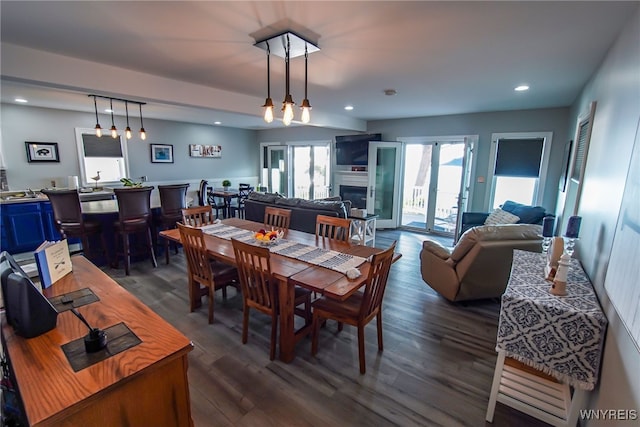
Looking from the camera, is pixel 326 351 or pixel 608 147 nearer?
pixel 608 147

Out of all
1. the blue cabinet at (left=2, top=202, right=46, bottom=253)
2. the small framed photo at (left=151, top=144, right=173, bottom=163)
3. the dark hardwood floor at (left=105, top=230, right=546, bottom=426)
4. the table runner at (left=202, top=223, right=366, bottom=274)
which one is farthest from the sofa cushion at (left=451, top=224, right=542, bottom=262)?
the small framed photo at (left=151, top=144, right=173, bottom=163)

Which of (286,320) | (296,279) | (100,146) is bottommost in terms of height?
(286,320)

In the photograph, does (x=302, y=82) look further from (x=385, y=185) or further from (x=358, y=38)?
(x=385, y=185)

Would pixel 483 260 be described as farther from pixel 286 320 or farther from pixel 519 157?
pixel 519 157

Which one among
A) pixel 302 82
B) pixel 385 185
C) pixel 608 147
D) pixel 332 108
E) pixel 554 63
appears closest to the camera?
pixel 608 147

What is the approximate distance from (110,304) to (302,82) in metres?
3.12

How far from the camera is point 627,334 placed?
1.20 metres

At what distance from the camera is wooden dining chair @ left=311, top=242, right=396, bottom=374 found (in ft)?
6.74

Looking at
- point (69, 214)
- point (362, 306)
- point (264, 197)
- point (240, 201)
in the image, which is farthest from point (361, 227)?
point (69, 214)

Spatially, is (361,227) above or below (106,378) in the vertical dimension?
below

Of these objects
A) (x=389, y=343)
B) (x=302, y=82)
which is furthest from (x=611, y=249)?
(x=302, y=82)

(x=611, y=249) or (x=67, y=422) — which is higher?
(x=611, y=249)

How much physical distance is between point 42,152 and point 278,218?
5240mm

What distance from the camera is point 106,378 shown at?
1.03 m
